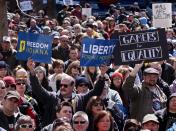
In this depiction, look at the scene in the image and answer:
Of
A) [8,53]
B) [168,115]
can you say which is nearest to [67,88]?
[168,115]

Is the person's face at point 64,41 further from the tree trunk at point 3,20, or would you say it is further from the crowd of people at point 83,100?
the tree trunk at point 3,20

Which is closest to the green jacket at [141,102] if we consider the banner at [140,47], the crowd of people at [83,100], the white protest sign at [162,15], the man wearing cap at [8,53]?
the crowd of people at [83,100]

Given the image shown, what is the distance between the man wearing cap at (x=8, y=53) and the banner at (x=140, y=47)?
343cm

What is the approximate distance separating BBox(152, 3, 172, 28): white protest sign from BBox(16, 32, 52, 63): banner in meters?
7.09

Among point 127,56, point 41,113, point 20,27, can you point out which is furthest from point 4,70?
point 20,27

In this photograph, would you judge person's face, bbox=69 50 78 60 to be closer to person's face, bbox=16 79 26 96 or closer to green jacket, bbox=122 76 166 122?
green jacket, bbox=122 76 166 122

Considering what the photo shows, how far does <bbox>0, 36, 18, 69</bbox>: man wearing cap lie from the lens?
514 inches

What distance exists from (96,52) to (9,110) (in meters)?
2.49

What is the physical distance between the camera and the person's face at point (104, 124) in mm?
8273

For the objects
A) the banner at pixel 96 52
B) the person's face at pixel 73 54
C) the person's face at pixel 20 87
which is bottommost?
the person's face at pixel 73 54

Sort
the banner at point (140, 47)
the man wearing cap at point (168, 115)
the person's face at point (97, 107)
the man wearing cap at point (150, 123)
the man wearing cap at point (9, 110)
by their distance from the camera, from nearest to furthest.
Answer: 1. the man wearing cap at point (9, 110)
2. the man wearing cap at point (150, 123)
3. the person's face at point (97, 107)
4. the man wearing cap at point (168, 115)
5. the banner at point (140, 47)

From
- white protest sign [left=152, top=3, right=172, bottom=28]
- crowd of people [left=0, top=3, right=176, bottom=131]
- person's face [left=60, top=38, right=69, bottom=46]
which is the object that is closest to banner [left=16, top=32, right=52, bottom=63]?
crowd of people [left=0, top=3, right=176, bottom=131]

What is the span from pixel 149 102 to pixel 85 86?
930 mm

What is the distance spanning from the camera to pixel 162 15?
58.6 feet
